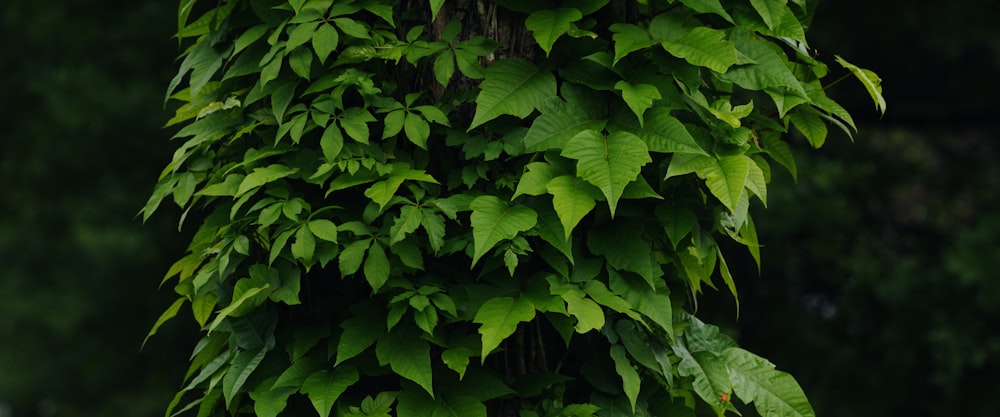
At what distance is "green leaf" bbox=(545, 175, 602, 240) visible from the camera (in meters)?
2.19

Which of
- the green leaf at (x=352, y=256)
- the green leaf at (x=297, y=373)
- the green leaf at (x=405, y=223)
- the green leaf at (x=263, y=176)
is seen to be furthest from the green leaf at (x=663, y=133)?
the green leaf at (x=297, y=373)

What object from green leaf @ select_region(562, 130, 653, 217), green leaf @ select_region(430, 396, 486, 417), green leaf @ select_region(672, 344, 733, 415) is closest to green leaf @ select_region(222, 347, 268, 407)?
green leaf @ select_region(430, 396, 486, 417)

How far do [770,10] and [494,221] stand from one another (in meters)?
0.79

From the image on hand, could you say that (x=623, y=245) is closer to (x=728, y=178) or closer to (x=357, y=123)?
(x=728, y=178)

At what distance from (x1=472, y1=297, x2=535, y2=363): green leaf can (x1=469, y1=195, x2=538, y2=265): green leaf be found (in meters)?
0.13

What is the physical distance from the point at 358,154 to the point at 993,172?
9906mm

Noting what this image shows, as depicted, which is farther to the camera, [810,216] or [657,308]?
[810,216]

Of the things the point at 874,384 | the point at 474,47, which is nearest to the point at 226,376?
the point at 474,47

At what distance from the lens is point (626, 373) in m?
2.37

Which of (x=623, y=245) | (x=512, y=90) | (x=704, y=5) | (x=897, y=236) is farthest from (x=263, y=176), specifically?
(x=897, y=236)

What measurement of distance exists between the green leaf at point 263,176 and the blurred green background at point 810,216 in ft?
24.7

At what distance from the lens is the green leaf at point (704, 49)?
228 cm

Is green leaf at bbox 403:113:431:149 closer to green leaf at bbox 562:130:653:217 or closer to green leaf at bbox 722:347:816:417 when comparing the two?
green leaf at bbox 562:130:653:217

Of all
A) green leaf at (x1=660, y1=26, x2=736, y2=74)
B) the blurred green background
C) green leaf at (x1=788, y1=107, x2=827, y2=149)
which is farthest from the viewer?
the blurred green background
